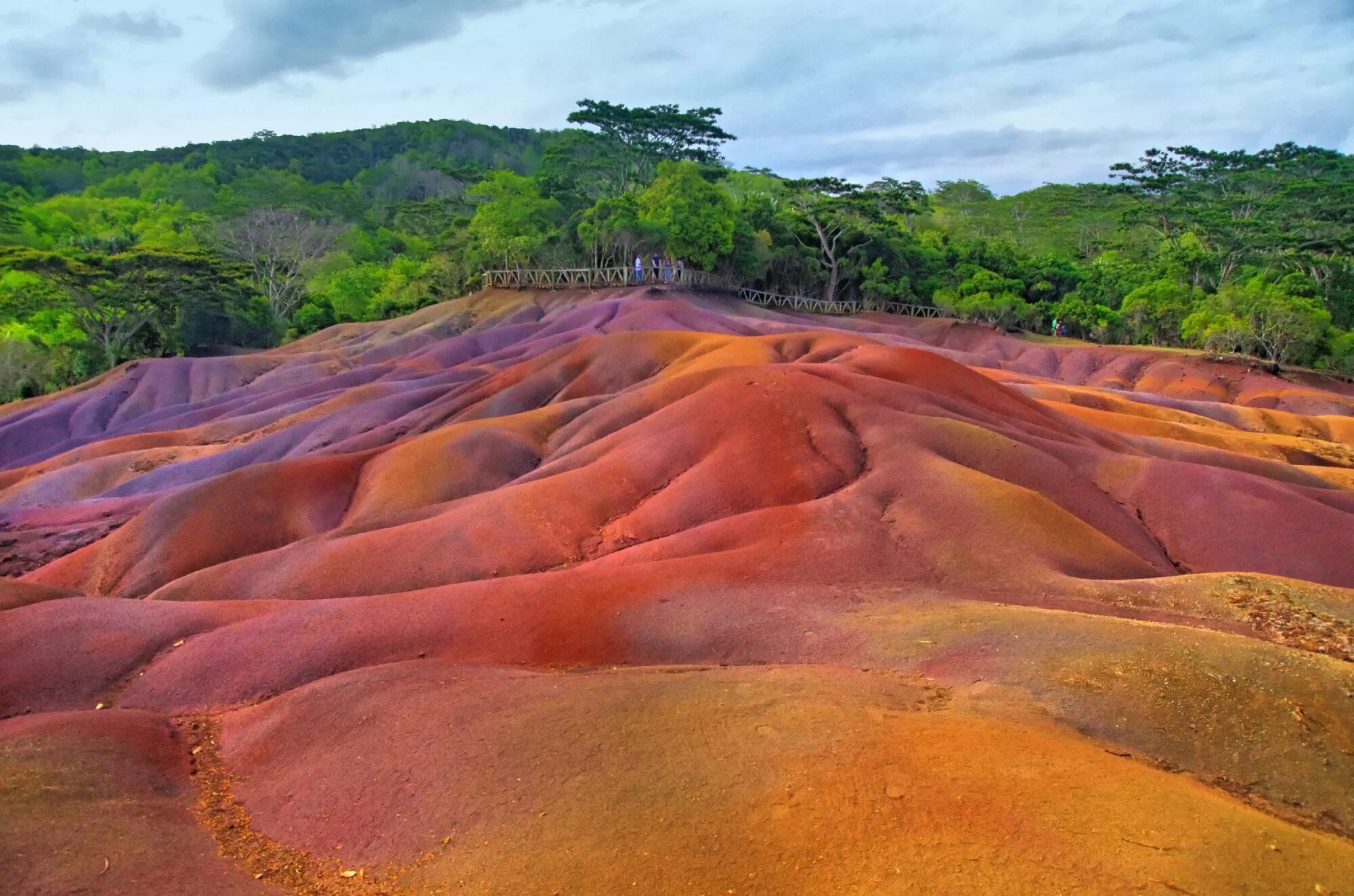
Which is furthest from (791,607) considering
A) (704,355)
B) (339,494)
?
(704,355)

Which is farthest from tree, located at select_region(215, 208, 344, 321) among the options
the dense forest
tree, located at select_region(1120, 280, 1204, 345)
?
tree, located at select_region(1120, 280, 1204, 345)

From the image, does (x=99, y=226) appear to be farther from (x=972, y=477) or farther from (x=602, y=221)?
(x=972, y=477)

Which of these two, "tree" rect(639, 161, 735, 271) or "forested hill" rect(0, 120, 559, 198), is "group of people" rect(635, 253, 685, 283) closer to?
"tree" rect(639, 161, 735, 271)

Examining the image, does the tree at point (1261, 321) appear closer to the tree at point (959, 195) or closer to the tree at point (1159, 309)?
the tree at point (1159, 309)

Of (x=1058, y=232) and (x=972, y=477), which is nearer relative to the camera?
(x=972, y=477)

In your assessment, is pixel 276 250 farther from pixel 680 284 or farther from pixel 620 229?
pixel 680 284
